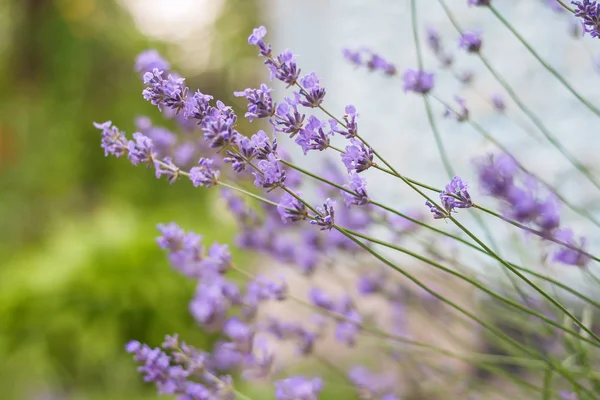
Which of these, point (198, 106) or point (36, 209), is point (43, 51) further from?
point (198, 106)

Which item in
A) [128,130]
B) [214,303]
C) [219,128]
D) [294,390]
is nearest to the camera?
[219,128]

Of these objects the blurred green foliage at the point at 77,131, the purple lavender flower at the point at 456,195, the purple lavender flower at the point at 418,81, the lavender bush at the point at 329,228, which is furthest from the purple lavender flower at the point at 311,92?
the blurred green foliage at the point at 77,131

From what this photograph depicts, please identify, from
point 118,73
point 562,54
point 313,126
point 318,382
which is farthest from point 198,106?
point 118,73

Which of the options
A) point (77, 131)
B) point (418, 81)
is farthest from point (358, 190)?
point (77, 131)

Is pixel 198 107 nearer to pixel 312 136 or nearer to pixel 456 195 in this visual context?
pixel 312 136

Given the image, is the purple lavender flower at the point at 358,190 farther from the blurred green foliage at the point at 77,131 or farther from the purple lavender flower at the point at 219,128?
the blurred green foliage at the point at 77,131

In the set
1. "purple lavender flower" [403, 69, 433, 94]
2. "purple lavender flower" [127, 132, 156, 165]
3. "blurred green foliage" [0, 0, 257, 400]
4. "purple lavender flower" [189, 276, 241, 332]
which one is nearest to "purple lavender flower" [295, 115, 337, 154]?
"purple lavender flower" [127, 132, 156, 165]
